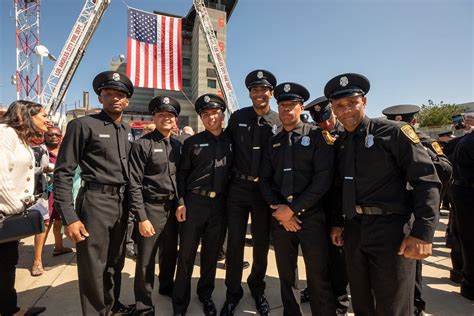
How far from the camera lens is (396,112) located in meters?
3.14

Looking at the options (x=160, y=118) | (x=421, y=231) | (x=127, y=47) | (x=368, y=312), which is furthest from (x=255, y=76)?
(x=127, y=47)

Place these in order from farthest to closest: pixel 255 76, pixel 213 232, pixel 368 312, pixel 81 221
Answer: pixel 255 76
pixel 213 232
pixel 81 221
pixel 368 312

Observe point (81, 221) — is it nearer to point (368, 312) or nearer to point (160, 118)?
point (160, 118)

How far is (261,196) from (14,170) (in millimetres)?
2533

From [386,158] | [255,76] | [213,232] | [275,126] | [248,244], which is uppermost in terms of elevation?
[255,76]

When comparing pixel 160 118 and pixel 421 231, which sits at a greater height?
pixel 160 118

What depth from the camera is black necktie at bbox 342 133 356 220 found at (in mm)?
2105

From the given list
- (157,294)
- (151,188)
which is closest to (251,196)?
(151,188)

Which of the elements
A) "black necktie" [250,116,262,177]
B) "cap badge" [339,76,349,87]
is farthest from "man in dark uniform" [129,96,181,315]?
"cap badge" [339,76,349,87]

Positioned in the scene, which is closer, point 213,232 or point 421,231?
point 421,231

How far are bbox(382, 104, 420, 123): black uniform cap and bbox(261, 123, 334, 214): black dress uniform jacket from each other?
4.08ft

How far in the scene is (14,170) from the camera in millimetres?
2479

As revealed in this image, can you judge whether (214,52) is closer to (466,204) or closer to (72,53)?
(72,53)

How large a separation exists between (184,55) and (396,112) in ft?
139
